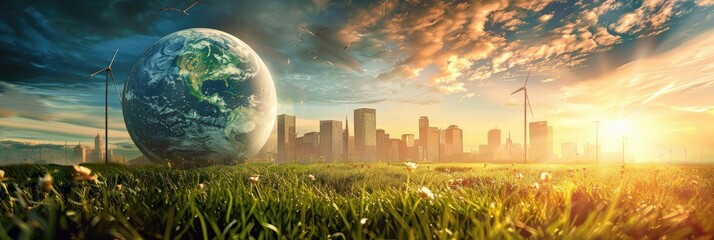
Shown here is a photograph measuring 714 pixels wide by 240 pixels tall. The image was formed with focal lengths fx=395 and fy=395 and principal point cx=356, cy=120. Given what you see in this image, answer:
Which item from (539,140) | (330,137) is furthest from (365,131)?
(539,140)

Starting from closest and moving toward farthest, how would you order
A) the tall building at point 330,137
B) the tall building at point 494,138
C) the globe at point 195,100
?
the globe at point 195,100 → the tall building at point 330,137 → the tall building at point 494,138

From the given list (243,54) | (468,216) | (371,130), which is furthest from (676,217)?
(371,130)

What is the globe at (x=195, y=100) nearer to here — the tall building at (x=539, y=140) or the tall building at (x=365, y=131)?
the tall building at (x=365, y=131)

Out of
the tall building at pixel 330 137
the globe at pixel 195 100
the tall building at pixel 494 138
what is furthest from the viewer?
the tall building at pixel 494 138

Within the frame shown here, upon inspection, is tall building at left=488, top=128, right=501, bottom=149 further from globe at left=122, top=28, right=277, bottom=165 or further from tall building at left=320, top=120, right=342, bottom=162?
globe at left=122, top=28, right=277, bottom=165

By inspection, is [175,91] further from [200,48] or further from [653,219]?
[653,219]

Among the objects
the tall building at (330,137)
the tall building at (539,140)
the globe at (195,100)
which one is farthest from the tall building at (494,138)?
the globe at (195,100)

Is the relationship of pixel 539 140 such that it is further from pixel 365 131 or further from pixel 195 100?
pixel 195 100
